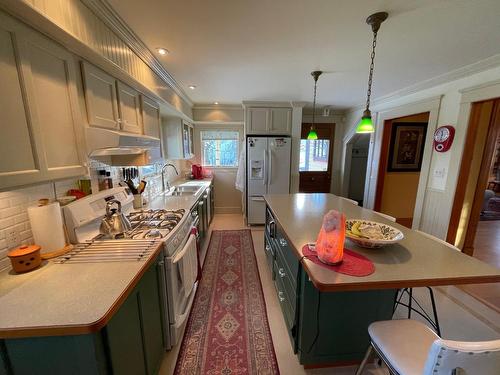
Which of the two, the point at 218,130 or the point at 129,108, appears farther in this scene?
the point at 218,130

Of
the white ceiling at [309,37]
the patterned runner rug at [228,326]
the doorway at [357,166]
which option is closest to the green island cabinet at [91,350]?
the patterned runner rug at [228,326]

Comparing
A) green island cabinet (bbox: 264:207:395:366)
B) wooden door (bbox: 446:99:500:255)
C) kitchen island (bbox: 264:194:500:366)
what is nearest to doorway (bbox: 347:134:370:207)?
wooden door (bbox: 446:99:500:255)

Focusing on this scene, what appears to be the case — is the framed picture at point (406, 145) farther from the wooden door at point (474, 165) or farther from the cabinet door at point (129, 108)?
the cabinet door at point (129, 108)

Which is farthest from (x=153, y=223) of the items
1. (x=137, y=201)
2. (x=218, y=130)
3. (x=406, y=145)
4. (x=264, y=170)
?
(x=406, y=145)

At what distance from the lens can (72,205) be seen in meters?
1.35

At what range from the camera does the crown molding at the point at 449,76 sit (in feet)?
7.10

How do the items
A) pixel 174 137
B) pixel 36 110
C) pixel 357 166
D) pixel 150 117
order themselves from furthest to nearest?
1. pixel 357 166
2. pixel 174 137
3. pixel 150 117
4. pixel 36 110

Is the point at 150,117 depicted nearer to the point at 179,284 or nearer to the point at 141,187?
the point at 141,187

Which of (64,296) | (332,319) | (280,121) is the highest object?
(280,121)

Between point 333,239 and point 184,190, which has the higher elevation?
point 333,239

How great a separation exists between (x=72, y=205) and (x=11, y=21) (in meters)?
0.96

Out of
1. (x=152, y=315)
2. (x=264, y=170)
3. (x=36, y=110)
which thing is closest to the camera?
(x=36, y=110)

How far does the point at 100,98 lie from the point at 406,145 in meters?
4.97

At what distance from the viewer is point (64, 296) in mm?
922
